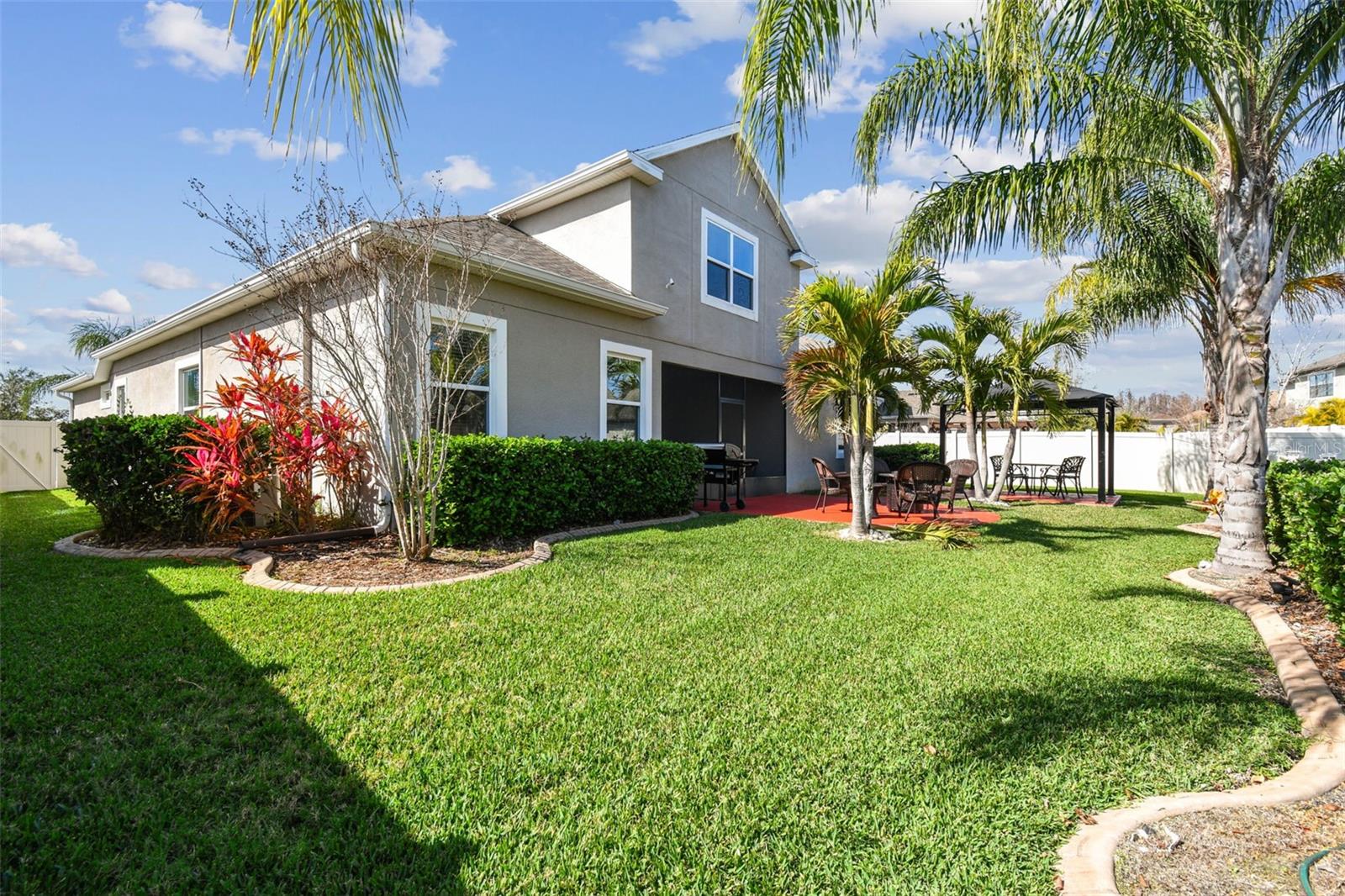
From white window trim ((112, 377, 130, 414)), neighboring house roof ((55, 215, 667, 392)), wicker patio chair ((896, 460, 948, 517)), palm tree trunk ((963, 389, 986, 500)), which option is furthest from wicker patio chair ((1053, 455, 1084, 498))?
white window trim ((112, 377, 130, 414))

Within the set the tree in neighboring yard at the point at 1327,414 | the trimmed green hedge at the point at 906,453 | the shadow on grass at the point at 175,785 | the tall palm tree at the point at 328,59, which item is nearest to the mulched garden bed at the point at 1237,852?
the shadow on grass at the point at 175,785

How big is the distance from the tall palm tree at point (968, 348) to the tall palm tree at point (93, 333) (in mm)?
28667

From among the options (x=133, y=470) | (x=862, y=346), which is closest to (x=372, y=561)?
(x=133, y=470)

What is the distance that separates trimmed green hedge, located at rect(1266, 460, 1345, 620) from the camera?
4.28 meters

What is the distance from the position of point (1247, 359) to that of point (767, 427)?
36.3 feet

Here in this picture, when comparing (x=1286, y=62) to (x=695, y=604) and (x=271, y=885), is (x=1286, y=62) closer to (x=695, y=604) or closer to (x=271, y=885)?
(x=695, y=604)

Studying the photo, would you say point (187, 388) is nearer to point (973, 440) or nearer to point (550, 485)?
point (550, 485)

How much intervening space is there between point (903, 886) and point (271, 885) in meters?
2.02

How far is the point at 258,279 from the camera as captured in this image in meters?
8.52

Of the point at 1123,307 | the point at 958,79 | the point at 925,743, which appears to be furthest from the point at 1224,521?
the point at 1123,307

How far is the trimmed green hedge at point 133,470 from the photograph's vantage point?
739cm

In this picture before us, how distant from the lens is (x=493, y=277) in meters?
8.71

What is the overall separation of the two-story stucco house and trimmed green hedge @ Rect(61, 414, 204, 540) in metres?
2.47

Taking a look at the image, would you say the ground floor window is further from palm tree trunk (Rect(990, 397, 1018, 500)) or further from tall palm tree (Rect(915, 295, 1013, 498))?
palm tree trunk (Rect(990, 397, 1018, 500))
